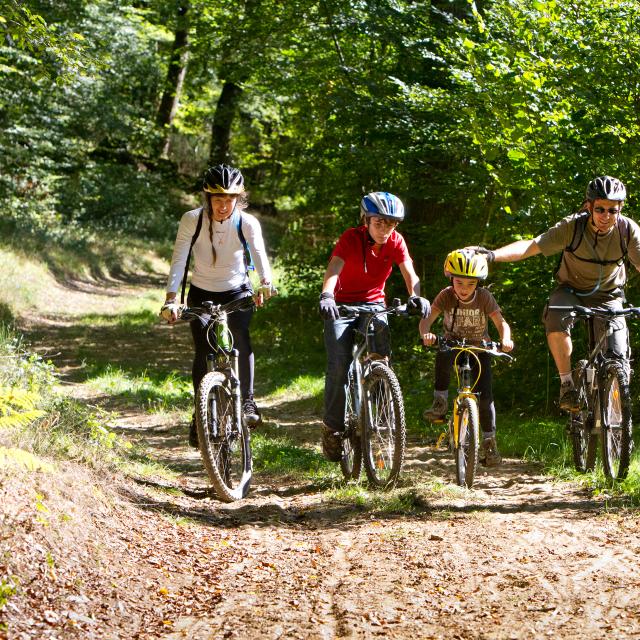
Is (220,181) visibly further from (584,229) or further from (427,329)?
(584,229)

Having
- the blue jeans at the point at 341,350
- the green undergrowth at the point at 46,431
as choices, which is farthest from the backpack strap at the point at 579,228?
the green undergrowth at the point at 46,431

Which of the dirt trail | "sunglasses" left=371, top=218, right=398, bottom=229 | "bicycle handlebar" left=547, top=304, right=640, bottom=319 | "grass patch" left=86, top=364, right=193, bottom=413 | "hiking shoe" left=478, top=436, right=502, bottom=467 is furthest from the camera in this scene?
"grass patch" left=86, top=364, right=193, bottom=413

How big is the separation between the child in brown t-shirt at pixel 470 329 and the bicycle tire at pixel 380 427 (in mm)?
456

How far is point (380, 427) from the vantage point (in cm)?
713

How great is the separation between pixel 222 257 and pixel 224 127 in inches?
1101

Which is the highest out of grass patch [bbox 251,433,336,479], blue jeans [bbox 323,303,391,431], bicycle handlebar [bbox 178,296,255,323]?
bicycle handlebar [bbox 178,296,255,323]

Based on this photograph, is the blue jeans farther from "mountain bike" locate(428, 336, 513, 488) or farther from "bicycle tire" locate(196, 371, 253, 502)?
"bicycle tire" locate(196, 371, 253, 502)

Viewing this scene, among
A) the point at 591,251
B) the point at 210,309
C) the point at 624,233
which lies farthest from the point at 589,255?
the point at 210,309

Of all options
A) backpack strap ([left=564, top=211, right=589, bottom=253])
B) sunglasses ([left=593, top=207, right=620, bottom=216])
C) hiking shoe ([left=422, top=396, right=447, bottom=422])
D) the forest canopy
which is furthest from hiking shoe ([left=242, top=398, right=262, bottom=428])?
the forest canopy

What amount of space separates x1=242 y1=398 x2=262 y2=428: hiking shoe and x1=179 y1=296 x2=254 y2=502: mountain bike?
2.4 inches

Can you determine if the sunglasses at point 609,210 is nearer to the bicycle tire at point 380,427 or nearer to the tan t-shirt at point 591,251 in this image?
the tan t-shirt at point 591,251

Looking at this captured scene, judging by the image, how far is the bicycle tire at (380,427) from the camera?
696cm

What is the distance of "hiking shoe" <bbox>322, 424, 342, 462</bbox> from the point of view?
7309mm

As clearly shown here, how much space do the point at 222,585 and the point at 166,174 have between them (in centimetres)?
3465
